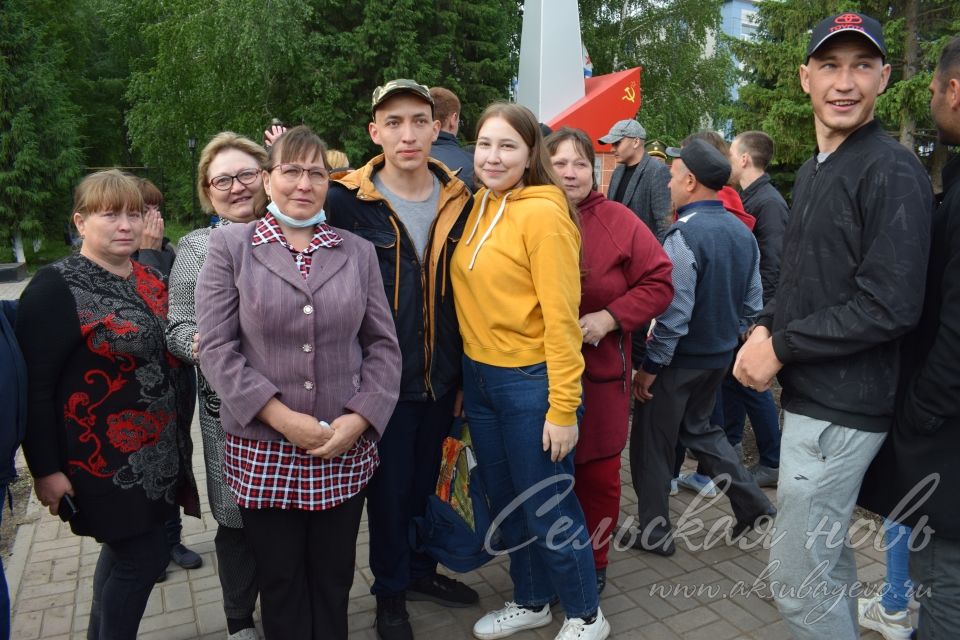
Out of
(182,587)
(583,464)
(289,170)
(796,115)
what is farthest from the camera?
(796,115)

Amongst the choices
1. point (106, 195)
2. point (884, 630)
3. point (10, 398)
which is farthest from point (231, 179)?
point (884, 630)

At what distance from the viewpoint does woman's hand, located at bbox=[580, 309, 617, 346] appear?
114 inches

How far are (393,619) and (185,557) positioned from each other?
1415 mm

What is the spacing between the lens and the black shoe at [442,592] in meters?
3.30

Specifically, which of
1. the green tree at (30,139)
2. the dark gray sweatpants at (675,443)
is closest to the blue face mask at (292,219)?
the dark gray sweatpants at (675,443)

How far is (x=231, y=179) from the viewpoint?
9.39 ft

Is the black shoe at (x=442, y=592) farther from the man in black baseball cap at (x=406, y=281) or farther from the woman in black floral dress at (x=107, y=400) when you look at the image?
the woman in black floral dress at (x=107, y=400)

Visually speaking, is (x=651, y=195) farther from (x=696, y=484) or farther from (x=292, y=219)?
(x=292, y=219)

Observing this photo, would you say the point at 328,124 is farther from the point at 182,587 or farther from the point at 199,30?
→ the point at 182,587

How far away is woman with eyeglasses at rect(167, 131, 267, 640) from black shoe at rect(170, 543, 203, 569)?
33.4 inches

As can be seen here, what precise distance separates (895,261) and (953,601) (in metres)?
1.05

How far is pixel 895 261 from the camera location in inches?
78.7

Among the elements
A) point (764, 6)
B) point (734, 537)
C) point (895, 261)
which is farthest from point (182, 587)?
point (764, 6)

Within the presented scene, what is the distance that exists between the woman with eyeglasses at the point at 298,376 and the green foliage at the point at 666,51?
2274 centimetres
